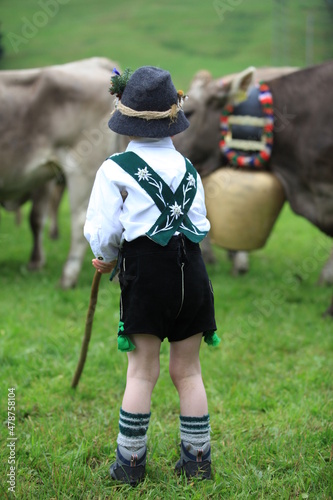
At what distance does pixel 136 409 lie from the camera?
273 centimetres

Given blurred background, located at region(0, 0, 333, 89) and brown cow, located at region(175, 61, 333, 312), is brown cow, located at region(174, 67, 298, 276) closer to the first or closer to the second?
brown cow, located at region(175, 61, 333, 312)

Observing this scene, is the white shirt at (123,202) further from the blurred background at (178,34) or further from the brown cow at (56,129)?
the blurred background at (178,34)

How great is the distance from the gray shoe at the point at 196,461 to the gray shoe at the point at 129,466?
177mm

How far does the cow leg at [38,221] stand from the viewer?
6959 millimetres

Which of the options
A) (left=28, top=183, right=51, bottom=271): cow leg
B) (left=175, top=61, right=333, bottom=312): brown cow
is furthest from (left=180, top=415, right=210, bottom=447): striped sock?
(left=28, top=183, right=51, bottom=271): cow leg

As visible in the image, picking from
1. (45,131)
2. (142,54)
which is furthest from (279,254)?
(142,54)

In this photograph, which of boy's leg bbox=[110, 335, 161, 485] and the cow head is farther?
the cow head

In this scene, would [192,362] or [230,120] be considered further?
[230,120]

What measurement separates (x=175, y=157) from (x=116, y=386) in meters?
1.68

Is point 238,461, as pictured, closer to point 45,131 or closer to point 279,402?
point 279,402

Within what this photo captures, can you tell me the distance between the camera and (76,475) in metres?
2.82

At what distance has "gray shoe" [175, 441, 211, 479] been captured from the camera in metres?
Answer: 2.82

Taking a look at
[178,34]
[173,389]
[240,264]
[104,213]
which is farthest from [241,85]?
[178,34]

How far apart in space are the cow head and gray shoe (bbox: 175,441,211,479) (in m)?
3.34
